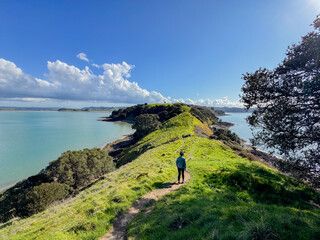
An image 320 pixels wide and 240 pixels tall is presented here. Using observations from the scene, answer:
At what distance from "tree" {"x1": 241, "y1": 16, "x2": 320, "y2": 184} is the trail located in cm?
974

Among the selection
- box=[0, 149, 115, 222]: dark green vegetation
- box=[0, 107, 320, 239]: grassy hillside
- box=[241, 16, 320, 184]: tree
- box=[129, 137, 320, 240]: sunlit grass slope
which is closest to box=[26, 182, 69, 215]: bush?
box=[0, 149, 115, 222]: dark green vegetation

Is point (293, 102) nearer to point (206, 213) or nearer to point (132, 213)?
point (206, 213)

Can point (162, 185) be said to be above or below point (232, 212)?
below

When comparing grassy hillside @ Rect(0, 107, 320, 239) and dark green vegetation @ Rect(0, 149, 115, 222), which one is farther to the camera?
dark green vegetation @ Rect(0, 149, 115, 222)

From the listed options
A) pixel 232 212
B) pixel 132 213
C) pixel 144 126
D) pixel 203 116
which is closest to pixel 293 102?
pixel 232 212

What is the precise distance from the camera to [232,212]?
647 cm

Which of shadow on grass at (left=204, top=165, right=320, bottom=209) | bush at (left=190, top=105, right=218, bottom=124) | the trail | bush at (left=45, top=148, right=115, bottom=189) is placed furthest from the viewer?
bush at (left=190, top=105, right=218, bottom=124)

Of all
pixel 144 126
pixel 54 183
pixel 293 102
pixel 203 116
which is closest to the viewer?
pixel 293 102

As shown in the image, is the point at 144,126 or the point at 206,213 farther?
the point at 144,126

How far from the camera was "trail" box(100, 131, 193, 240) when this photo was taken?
22.3ft

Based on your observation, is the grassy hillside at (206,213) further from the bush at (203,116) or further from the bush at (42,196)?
the bush at (203,116)

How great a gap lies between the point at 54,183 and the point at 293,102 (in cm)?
2601

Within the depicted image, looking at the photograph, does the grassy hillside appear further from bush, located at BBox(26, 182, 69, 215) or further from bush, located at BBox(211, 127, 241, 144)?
bush, located at BBox(211, 127, 241, 144)

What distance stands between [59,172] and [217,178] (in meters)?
21.8
